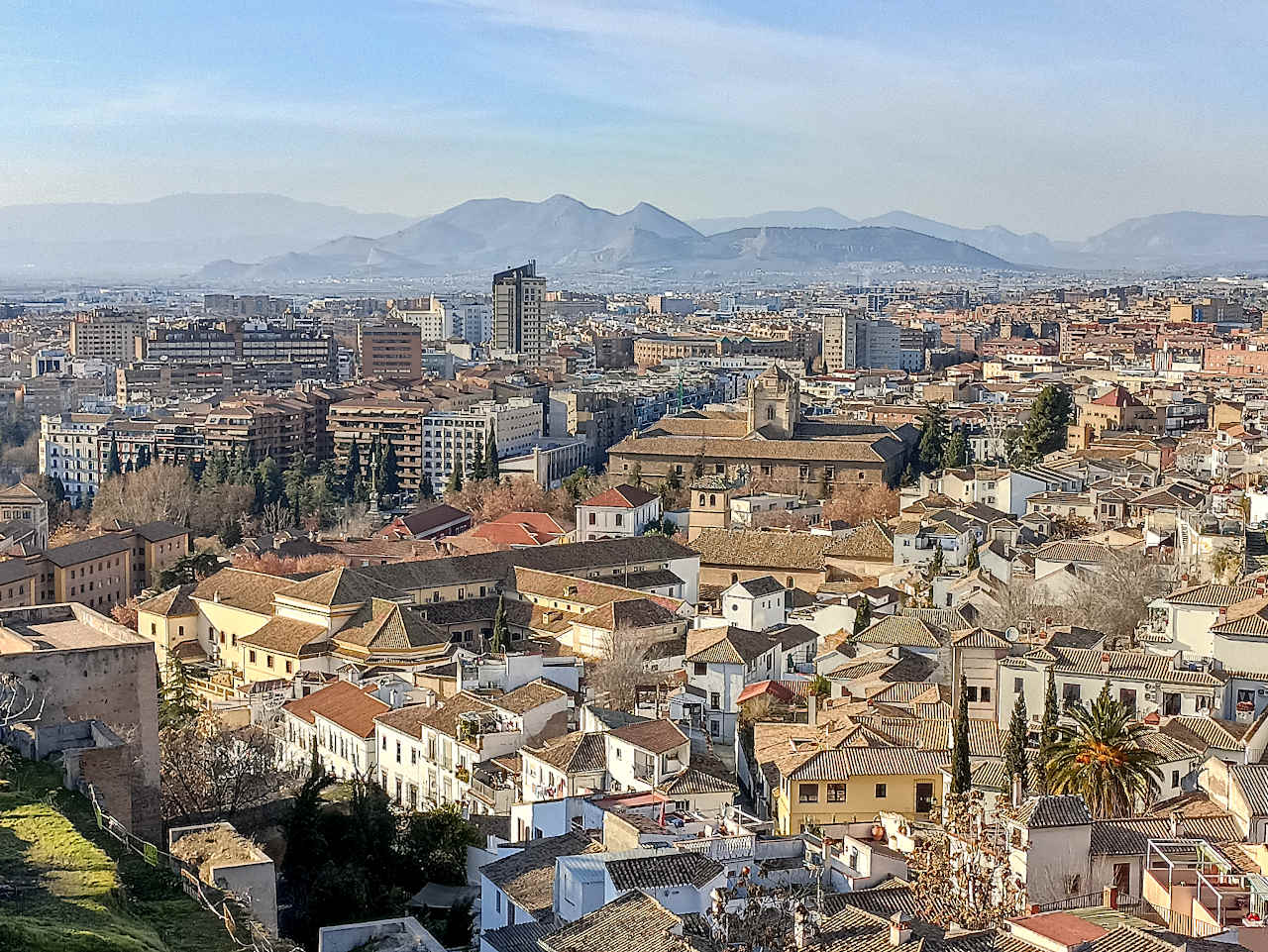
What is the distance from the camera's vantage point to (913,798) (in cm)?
1337

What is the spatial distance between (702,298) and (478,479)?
125 metres

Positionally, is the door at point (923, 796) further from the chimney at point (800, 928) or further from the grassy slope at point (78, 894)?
the grassy slope at point (78, 894)

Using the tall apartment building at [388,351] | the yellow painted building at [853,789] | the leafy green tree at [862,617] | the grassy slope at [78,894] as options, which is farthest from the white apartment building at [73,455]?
the grassy slope at [78,894]

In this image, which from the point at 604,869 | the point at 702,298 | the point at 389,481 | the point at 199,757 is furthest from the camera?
the point at 702,298

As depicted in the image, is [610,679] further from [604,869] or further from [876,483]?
[876,483]

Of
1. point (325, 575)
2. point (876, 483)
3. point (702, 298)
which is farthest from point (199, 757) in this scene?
point (702, 298)

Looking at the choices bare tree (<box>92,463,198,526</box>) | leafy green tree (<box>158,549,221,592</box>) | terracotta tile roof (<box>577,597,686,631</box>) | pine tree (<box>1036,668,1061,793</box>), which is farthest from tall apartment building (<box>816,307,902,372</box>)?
pine tree (<box>1036,668,1061,793</box>)

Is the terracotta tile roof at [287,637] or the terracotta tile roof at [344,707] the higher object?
the terracotta tile roof at [344,707]

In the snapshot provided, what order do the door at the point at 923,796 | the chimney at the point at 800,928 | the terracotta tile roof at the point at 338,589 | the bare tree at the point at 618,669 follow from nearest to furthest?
the chimney at the point at 800,928
the door at the point at 923,796
the bare tree at the point at 618,669
the terracotta tile roof at the point at 338,589

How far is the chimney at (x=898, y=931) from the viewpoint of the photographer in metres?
7.89

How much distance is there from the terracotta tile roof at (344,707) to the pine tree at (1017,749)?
652 cm

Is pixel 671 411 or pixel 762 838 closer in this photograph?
pixel 762 838

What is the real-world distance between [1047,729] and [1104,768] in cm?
129

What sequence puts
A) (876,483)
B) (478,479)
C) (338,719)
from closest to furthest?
(338,719), (876,483), (478,479)
